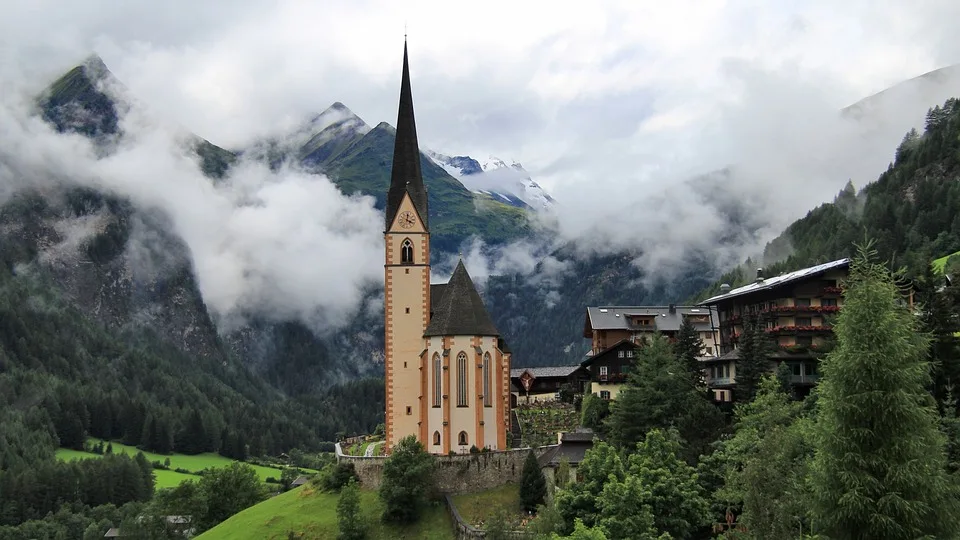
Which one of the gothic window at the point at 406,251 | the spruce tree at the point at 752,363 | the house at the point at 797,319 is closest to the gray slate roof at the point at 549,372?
the gothic window at the point at 406,251

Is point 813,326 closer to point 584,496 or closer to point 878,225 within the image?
point 584,496

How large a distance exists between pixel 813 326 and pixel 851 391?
42641mm

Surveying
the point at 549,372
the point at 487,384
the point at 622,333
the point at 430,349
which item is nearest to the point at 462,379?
the point at 487,384

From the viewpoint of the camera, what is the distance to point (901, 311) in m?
35.1

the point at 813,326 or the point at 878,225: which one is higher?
the point at 878,225

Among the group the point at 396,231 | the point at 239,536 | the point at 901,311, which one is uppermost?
the point at 396,231

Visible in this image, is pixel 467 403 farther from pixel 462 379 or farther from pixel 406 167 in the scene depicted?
pixel 406 167

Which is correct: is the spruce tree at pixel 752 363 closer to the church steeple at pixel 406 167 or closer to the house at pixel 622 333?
the house at pixel 622 333

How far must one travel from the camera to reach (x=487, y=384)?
8506cm

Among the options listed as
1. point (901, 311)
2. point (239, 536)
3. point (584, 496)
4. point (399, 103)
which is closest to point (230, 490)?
point (239, 536)

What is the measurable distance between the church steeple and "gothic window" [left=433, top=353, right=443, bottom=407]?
1467 centimetres

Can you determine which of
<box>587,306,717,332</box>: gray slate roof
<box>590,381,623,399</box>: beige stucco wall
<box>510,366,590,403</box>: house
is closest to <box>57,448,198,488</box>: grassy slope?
<box>510,366,590,403</box>: house

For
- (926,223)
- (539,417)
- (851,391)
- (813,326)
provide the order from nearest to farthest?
(851,391) → (813,326) → (539,417) → (926,223)

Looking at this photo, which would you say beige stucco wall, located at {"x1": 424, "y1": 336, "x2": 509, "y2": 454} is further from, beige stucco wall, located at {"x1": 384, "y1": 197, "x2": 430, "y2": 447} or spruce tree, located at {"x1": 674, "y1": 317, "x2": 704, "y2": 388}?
spruce tree, located at {"x1": 674, "y1": 317, "x2": 704, "y2": 388}
